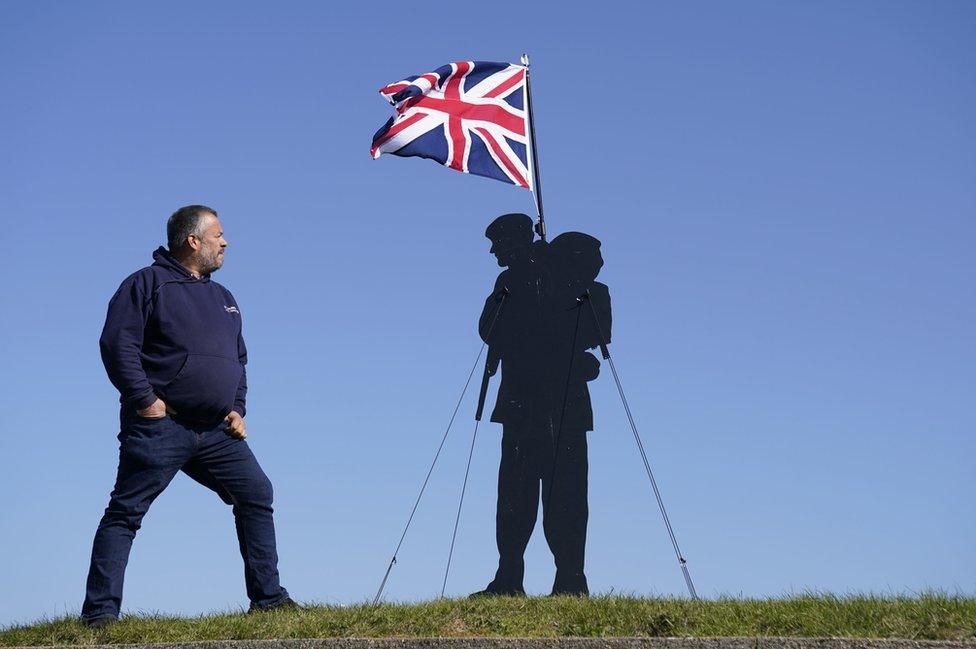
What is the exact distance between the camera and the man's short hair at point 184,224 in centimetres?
652

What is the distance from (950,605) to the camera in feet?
19.2

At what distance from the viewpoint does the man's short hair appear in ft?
21.4

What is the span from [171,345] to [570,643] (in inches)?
104

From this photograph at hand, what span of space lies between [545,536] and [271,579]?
2.90m

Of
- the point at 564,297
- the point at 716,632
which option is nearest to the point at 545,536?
the point at 564,297

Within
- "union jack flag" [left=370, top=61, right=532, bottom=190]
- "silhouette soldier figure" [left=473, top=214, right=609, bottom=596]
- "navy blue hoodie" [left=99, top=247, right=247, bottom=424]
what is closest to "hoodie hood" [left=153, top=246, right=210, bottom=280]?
"navy blue hoodie" [left=99, top=247, right=247, bottom=424]

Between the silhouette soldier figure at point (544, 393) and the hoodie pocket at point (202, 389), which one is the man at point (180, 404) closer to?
the hoodie pocket at point (202, 389)

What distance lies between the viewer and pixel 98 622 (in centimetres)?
607

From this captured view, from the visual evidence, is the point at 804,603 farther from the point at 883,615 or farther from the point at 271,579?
the point at 271,579

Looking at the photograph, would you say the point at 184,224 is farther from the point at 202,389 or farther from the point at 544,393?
the point at 544,393

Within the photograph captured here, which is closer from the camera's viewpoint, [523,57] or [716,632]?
[716,632]

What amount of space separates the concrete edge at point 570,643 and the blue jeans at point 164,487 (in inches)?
18.6

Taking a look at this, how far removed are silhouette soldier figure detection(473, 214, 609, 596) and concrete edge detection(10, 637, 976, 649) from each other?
10.1 feet

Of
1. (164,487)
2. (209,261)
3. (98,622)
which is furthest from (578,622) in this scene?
(209,261)
